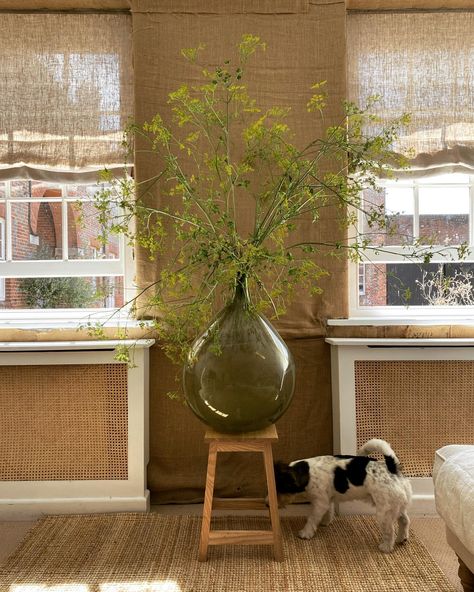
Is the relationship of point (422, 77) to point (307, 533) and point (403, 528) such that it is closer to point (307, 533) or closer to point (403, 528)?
point (403, 528)

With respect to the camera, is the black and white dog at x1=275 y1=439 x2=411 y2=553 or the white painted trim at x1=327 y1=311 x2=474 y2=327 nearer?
the black and white dog at x1=275 y1=439 x2=411 y2=553

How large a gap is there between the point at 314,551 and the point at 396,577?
36 centimetres

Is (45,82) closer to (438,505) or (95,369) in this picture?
(95,369)

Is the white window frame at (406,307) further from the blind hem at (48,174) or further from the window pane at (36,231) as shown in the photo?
the window pane at (36,231)

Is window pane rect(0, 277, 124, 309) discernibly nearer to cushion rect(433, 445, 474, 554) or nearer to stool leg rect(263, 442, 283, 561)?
stool leg rect(263, 442, 283, 561)

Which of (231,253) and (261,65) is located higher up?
(261,65)

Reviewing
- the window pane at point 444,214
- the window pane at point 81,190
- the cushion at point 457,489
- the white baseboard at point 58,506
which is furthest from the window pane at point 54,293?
the cushion at point 457,489

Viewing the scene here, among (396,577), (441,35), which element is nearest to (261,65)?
(441,35)

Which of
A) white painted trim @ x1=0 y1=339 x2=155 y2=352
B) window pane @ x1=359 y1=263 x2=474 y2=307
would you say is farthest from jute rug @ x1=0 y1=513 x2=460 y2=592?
window pane @ x1=359 y1=263 x2=474 y2=307

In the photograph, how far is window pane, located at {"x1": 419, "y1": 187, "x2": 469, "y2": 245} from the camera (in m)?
3.34

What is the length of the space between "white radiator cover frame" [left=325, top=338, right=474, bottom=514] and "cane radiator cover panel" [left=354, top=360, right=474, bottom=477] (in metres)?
0.04

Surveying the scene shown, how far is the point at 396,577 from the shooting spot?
2.32 m

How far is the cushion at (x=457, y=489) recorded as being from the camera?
1.78 metres

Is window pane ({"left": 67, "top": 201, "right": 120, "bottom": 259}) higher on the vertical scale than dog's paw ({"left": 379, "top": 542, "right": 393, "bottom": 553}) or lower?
higher
